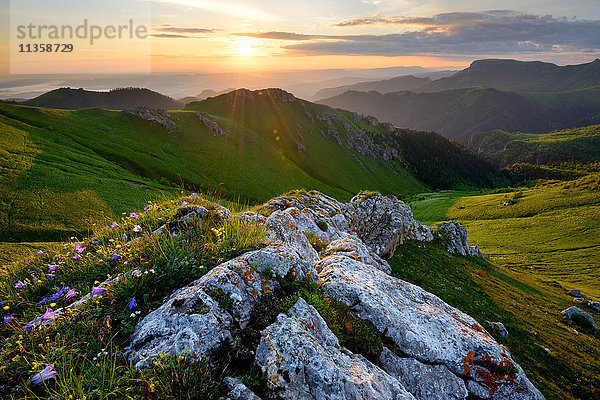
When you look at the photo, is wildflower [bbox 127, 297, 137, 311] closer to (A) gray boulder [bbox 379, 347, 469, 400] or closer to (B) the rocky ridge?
(B) the rocky ridge

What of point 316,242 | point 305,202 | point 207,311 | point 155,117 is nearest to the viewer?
point 207,311

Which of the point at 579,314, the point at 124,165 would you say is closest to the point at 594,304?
the point at 579,314

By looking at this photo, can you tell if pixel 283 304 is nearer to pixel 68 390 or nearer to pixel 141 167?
pixel 68 390

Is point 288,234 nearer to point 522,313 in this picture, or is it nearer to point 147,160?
point 522,313

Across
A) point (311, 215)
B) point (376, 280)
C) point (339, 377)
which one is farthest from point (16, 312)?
point (311, 215)

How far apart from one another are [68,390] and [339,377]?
186 inches

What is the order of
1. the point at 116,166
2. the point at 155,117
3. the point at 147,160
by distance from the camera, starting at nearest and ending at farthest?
the point at 116,166, the point at 147,160, the point at 155,117

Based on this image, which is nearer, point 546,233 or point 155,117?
point 546,233

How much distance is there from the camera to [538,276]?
167 feet

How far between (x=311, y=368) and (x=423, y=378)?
4.48 meters

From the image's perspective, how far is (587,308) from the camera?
121ft

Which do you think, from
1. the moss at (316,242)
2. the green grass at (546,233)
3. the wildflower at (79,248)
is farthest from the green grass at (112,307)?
the green grass at (546,233)

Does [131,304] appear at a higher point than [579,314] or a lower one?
higher

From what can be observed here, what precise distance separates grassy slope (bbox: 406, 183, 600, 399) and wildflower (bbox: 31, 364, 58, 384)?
26.3 m
